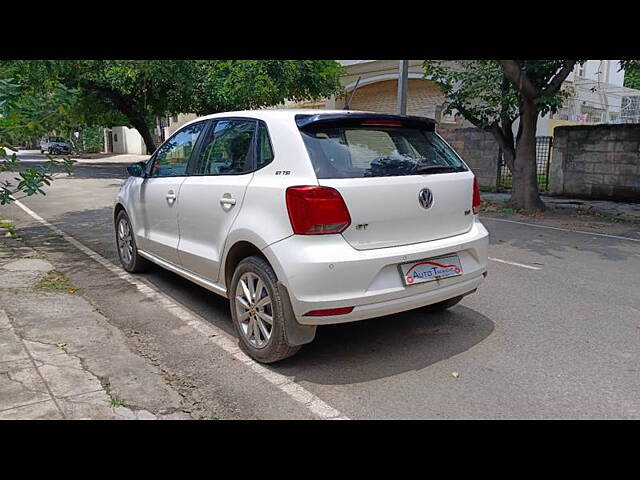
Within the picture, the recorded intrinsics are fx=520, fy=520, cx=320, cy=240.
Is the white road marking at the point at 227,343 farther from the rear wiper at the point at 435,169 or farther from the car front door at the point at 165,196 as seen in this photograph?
the rear wiper at the point at 435,169

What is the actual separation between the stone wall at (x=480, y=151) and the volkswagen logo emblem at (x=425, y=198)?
12876 mm

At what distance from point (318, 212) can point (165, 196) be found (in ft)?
7.19

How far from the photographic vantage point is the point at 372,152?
12.0 feet

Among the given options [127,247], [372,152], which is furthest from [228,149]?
[127,247]

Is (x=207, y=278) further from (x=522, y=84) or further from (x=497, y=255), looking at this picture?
(x=522, y=84)

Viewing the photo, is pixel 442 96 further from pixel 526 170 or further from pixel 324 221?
pixel 324 221

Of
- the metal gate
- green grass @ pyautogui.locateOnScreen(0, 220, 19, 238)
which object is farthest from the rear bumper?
the metal gate

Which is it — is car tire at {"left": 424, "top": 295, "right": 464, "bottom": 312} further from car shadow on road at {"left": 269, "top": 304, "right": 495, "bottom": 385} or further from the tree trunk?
the tree trunk

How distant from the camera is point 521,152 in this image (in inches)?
459

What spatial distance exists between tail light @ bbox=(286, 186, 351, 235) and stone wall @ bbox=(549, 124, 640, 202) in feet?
39.2

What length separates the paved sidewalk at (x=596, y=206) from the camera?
36.1 ft

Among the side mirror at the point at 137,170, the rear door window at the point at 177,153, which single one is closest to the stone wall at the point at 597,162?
the rear door window at the point at 177,153

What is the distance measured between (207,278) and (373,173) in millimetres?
1717

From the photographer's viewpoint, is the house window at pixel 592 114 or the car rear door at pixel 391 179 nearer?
the car rear door at pixel 391 179
